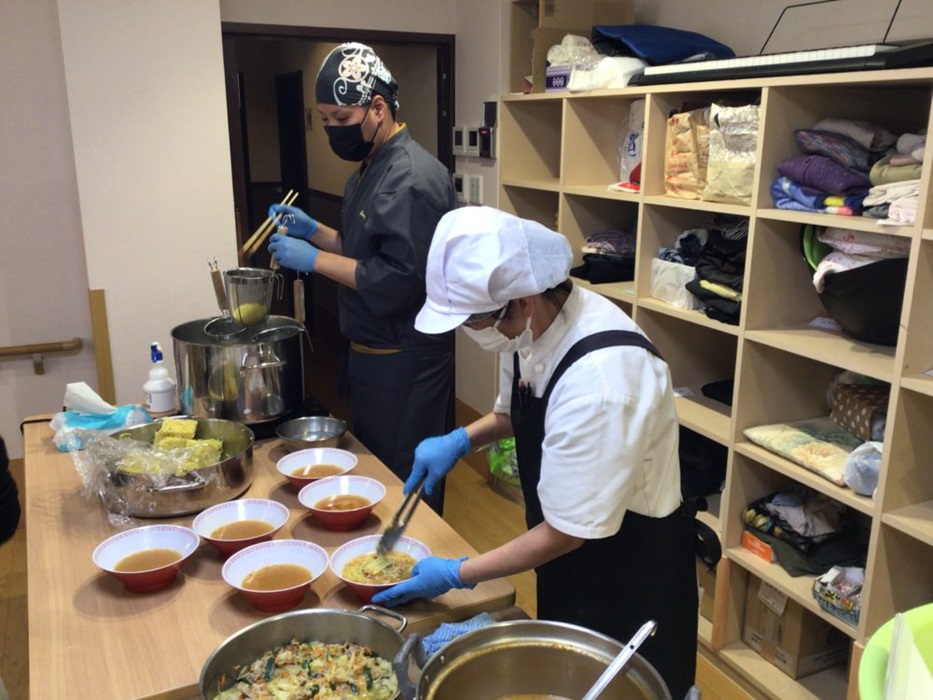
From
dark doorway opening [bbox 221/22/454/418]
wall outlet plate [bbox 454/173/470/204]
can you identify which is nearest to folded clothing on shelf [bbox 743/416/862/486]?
wall outlet plate [bbox 454/173/470/204]

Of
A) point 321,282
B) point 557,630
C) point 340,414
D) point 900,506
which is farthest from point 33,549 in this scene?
point 321,282

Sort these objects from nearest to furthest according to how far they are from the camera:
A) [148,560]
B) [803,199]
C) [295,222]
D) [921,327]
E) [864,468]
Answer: [148,560], [921,327], [864,468], [803,199], [295,222]

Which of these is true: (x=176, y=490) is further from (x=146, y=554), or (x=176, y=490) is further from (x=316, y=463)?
(x=316, y=463)

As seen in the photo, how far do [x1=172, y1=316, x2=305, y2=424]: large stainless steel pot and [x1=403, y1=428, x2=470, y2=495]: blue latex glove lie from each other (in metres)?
0.49

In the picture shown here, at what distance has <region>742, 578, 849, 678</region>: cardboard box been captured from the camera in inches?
84.8

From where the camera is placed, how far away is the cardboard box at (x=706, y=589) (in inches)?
95.3

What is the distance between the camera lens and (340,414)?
435cm

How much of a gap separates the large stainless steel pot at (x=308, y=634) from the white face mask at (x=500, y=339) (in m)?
0.44

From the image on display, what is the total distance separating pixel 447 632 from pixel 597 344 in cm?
50

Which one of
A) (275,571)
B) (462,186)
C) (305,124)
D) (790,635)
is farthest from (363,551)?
(305,124)

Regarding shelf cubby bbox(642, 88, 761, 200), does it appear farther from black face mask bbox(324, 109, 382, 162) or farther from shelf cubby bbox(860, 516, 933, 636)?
shelf cubby bbox(860, 516, 933, 636)

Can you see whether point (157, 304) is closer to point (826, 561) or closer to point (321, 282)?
point (826, 561)

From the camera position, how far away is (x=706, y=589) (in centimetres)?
245

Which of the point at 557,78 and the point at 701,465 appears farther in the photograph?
the point at 557,78
